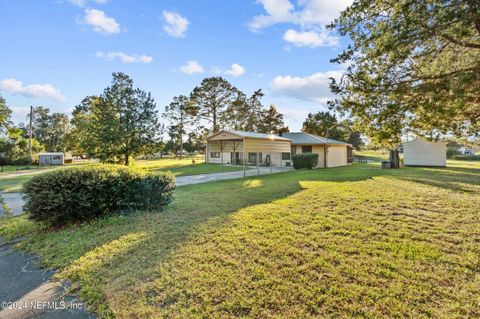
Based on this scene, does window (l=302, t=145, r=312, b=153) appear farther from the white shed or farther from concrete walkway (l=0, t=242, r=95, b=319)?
concrete walkway (l=0, t=242, r=95, b=319)

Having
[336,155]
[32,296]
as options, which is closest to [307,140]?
[336,155]

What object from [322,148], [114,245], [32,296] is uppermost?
[322,148]

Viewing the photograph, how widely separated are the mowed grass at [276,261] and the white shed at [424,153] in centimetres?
2029

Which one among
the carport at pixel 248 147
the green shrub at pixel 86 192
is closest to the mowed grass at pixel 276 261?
the green shrub at pixel 86 192

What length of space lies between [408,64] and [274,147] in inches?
503

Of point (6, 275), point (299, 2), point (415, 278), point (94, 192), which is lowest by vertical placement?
point (6, 275)

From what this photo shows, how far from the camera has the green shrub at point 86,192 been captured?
518 cm

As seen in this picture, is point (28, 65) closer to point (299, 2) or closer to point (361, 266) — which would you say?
point (299, 2)

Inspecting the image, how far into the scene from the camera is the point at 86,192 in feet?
18.1

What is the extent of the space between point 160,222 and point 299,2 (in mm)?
8977

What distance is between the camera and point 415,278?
2883mm

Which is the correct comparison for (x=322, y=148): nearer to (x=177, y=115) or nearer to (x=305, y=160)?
(x=305, y=160)

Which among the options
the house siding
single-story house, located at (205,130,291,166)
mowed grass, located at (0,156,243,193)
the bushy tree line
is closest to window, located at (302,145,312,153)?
single-story house, located at (205,130,291,166)

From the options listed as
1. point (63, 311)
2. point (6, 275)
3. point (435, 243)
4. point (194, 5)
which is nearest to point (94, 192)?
point (6, 275)
